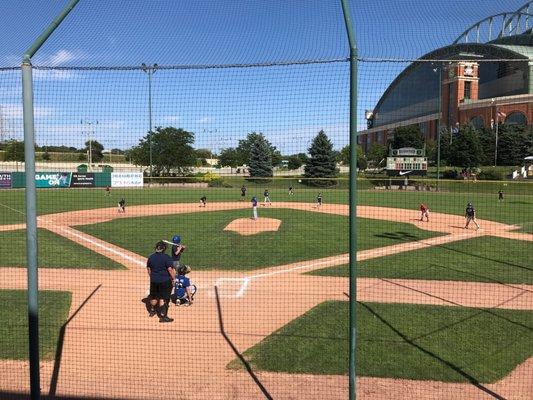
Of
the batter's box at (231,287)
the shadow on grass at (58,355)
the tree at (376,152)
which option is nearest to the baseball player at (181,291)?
the batter's box at (231,287)

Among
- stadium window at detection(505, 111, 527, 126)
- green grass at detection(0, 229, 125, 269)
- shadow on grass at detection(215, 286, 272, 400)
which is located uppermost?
stadium window at detection(505, 111, 527, 126)

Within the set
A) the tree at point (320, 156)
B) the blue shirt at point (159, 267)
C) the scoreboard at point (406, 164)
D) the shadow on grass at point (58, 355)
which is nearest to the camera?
the tree at point (320, 156)

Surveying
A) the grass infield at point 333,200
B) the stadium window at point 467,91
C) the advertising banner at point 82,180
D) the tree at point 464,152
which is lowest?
the grass infield at point 333,200

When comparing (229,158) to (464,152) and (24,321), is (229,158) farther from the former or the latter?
(464,152)

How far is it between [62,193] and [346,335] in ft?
125

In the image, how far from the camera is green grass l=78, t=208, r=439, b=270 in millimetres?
15758

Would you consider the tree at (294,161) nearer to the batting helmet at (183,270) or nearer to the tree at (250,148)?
the tree at (250,148)

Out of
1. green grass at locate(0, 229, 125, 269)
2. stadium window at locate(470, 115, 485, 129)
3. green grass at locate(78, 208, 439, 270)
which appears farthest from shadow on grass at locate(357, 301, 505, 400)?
stadium window at locate(470, 115, 485, 129)

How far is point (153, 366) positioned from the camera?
23.3ft

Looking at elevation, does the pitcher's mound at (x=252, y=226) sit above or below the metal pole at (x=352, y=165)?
below

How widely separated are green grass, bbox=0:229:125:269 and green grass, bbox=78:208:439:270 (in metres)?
1.61

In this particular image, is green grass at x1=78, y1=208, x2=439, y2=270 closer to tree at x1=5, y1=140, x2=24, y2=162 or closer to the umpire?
the umpire

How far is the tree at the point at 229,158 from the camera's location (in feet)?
21.8

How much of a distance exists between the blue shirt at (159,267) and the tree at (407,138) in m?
33.6
